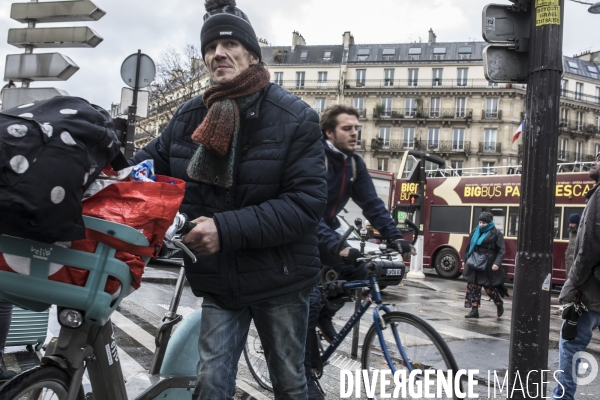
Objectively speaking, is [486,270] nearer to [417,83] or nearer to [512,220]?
[512,220]

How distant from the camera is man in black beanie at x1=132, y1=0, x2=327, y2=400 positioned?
2.31 m

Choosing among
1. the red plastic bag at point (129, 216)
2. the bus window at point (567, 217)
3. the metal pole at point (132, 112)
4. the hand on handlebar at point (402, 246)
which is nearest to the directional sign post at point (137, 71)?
the metal pole at point (132, 112)

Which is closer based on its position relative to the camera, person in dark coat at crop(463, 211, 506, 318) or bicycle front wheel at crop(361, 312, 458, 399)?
Answer: bicycle front wheel at crop(361, 312, 458, 399)

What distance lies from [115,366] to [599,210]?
9.85ft

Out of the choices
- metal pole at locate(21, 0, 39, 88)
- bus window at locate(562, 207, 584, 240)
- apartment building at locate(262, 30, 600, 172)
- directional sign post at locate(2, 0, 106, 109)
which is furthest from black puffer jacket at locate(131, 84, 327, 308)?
apartment building at locate(262, 30, 600, 172)

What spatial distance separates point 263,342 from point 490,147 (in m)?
58.2

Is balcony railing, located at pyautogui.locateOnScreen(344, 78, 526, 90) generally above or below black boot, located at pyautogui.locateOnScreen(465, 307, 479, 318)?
above

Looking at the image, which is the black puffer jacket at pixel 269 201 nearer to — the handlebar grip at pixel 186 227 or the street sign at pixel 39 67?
the handlebar grip at pixel 186 227

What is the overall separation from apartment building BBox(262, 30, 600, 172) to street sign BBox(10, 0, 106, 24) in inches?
2093

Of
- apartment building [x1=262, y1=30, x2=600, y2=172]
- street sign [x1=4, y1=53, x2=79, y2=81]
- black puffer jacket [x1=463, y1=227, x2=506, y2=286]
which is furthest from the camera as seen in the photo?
apartment building [x1=262, y1=30, x2=600, y2=172]

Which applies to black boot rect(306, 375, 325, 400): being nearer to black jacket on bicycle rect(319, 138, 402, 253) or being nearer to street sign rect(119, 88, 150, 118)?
black jacket on bicycle rect(319, 138, 402, 253)

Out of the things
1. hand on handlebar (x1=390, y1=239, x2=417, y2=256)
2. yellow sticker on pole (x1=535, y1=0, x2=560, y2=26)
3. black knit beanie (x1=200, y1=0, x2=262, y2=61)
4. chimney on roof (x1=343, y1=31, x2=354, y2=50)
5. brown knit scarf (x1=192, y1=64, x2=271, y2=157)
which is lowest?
hand on handlebar (x1=390, y1=239, x2=417, y2=256)

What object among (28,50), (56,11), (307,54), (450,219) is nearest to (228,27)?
(56,11)

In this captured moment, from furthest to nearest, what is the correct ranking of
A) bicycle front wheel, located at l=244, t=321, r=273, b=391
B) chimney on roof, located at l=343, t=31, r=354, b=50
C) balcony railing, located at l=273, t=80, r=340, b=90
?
Result: chimney on roof, located at l=343, t=31, r=354, b=50 < balcony railing, located at l=273, t=80, r=340, b=90 < bicycle front wheel, located at l=244, t=321, r=273, b=391
